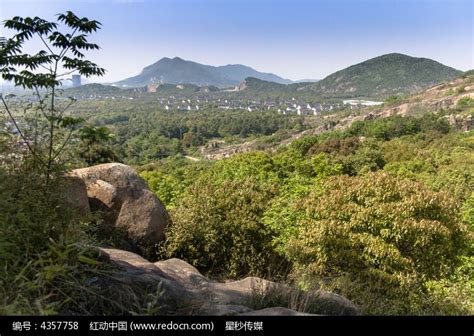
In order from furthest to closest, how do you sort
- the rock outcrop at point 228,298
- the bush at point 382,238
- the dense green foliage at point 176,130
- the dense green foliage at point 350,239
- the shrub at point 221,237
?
1. the dense green foliage at point 176,130
2. the shrub at point 221,237
3. the bush at point 382,238
4. the dense green foliage at point 350,239
5. the rock outcrop at point 228,298

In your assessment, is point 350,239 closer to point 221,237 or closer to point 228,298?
point 221,237

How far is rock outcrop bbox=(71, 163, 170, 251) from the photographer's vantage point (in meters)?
9.21

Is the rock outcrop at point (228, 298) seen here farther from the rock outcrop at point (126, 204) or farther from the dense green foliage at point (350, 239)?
the rock outcrop at point (126, 204)

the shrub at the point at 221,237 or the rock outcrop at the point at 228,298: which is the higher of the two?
the rock outcrop at the point at 228,298

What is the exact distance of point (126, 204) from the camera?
370 inches

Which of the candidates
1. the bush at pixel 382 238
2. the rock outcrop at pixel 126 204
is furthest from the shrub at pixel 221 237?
the bush at pixel 382 238

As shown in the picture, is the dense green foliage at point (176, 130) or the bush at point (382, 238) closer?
the bush at point (382, 238)

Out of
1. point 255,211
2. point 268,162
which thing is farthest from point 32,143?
point 268,162

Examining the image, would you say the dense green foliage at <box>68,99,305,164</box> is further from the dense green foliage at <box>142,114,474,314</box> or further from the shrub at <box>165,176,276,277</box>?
the dense green foliage at <box>142,114,474,314</box>

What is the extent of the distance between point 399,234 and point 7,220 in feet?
22.6

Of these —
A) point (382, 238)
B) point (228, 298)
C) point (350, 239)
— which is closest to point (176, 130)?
point (350, 239)

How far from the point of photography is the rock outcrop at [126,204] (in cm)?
921

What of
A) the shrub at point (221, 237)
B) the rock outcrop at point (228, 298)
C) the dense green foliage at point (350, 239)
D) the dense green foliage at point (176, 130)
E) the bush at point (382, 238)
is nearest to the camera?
the rock outcrop at point (228, 298)
